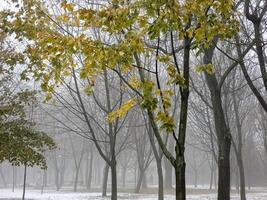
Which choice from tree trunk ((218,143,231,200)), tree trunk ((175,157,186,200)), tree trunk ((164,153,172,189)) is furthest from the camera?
tree trunk ((164,153,172,189))

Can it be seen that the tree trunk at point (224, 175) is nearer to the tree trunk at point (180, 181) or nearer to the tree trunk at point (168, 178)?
the tree trunk at point (180, 181)

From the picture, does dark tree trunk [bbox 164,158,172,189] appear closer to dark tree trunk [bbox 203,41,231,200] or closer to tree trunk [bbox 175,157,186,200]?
dark tree trunk [bbox 203,41,231,200]

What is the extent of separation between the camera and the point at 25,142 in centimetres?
1380

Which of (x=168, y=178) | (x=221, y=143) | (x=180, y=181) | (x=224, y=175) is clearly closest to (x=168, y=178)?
(x=168, y=178)

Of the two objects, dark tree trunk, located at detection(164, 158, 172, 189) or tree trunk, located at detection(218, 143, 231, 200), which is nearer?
tree trunk, located at detection(218, 143, 231, 200)

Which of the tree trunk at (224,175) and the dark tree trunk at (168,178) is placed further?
the dark tree trunk at (168,178)

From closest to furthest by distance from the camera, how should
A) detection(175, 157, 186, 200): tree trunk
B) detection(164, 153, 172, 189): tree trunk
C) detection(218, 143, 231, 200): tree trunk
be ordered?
detection(175, 157, 186, 200): tree trunk → detection(218, 143, 231, 200): tree trunk → detection(164, 153, 172, 189): tree trunk

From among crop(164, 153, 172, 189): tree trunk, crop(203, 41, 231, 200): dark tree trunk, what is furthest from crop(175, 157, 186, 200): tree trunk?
crop(164, 153, 172, 189): tree trunk

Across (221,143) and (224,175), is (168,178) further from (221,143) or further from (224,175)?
(224,175)

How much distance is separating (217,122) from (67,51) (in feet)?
27.3

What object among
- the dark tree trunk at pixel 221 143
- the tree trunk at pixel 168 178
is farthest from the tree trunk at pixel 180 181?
the tree trunk at pixel 168 178

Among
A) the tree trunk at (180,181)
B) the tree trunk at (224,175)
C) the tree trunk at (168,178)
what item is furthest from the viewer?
the tree trunk at (168,178)

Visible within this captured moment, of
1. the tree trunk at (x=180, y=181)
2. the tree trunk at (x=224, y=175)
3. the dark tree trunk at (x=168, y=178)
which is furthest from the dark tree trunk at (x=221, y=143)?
the dark tree trunk at (x=168, y=178)

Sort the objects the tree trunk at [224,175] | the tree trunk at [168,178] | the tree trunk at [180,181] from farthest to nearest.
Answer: the tree trunk at [168,178] → the tree trunk at [224,175] → the tree trunk at [180,181]
